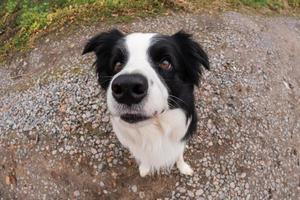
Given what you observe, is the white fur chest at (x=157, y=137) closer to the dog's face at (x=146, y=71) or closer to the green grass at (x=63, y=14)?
the dog's face at (x=146, y=71)

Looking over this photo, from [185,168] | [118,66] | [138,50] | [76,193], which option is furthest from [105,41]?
[76,193]

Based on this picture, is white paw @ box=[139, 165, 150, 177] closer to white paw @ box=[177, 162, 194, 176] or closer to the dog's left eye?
white paw @ box=[177, 162, 194, 176]

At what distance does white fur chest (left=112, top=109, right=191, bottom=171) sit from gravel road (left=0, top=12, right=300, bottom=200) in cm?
62

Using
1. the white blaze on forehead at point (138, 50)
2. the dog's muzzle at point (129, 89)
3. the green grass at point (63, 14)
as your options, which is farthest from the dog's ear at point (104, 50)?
the green grass at point (63, 14)

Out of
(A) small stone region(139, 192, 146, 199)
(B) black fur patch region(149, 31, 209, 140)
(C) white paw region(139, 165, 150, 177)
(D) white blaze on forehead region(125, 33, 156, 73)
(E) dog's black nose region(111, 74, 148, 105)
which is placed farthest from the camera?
(A) small stone region(139, 192, 146, 199)

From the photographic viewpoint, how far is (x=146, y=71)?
2564mm

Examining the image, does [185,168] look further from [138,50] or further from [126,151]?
[138,50]

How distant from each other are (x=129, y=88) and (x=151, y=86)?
0.17 metres

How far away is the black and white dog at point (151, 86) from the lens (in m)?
2.57

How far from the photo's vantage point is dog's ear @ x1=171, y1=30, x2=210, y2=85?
122 inches

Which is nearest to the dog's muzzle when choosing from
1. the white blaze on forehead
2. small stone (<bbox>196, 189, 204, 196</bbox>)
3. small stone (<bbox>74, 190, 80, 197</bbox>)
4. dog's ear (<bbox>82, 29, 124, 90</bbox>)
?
the white blaze on forehead

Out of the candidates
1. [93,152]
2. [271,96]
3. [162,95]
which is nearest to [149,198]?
[93,152]

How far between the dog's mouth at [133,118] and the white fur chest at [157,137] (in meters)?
0.08

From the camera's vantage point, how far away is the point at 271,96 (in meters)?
4.98
